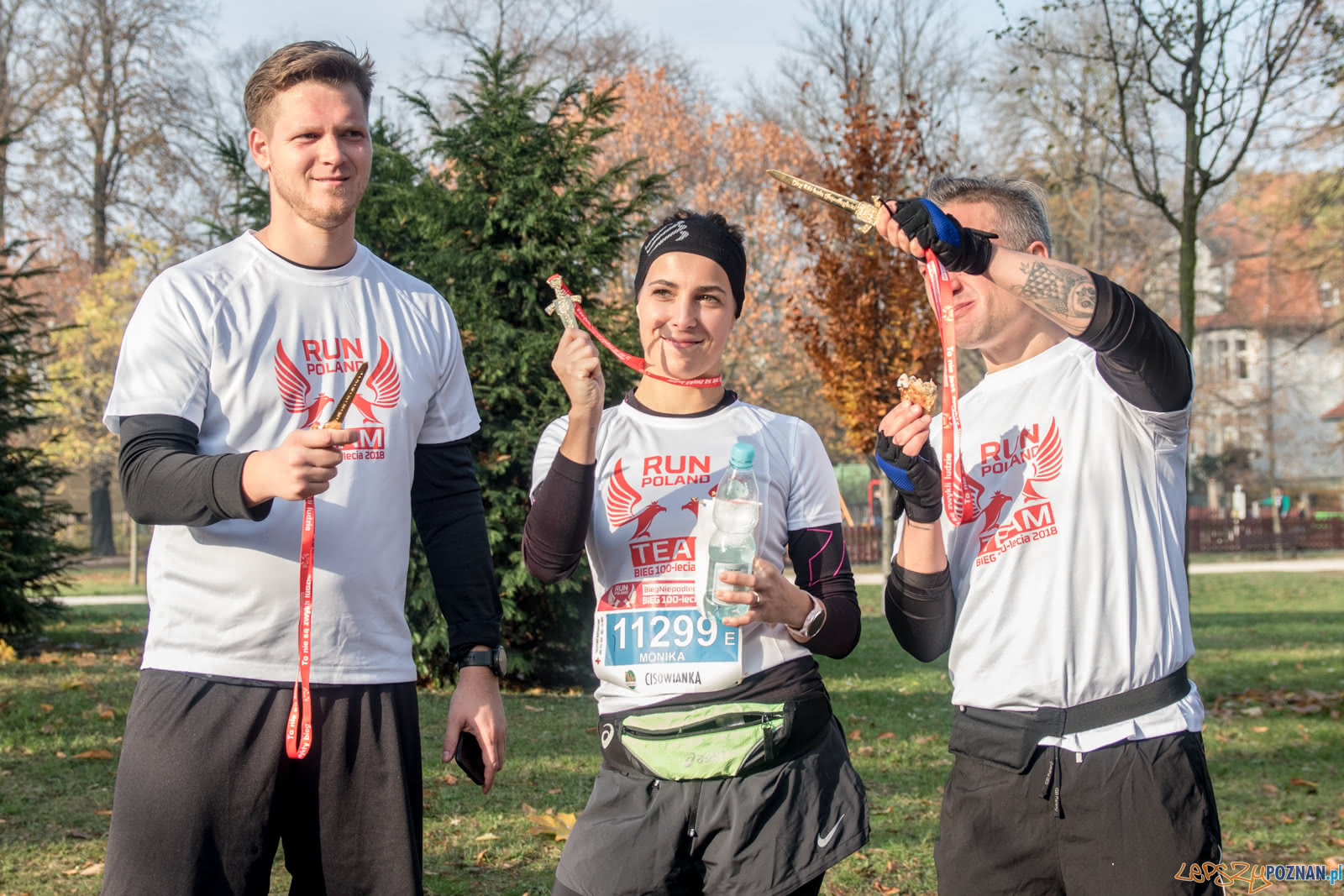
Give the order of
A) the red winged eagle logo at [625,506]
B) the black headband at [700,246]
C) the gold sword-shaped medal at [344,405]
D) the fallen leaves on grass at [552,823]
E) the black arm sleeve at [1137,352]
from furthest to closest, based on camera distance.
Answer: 1. the fallen leaves on grass at [552,823]
2. the black headband at [700,246]
3. the red winged eagle logo at [625,506]
4. the black arm sleeve at [1137,352]
5. the gold sword-shaped medal at [344,405]

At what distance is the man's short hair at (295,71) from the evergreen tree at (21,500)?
33.9ft

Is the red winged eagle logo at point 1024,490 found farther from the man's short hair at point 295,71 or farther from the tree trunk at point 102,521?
the tree trunk at point 102,521

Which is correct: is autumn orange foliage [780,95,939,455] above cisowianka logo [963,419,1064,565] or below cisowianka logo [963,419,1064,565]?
→ above

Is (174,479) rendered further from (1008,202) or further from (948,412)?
(1008,202)

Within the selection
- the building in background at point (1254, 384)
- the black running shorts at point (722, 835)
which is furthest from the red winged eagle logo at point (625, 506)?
the building in background at point (1254, 384)

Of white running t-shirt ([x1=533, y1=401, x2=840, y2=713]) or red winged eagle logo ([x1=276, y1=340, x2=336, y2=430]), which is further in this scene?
white running t-shirt ([x1=533, y1=401, x2=840, y2=713])

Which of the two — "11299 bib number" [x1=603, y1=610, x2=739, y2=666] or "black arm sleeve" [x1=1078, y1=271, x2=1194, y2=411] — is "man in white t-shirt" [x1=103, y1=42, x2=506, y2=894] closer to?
"11299 bib number" [x1=603, y1=610, x2=739, y2=666]

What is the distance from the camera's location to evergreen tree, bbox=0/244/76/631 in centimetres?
1180

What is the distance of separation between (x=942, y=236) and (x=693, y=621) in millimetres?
1097

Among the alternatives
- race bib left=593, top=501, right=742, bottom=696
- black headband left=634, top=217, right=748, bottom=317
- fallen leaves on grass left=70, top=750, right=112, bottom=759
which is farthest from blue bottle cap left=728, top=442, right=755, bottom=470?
fallen leaves on grass left=70, top=750, right=112, bottom=759

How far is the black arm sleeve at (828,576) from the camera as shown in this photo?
292 cm

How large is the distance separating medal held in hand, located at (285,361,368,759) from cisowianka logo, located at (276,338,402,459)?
12cm

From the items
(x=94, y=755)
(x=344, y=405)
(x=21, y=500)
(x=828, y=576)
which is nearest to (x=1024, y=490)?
(x=828, y=576)

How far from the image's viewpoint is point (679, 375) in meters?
3.10
